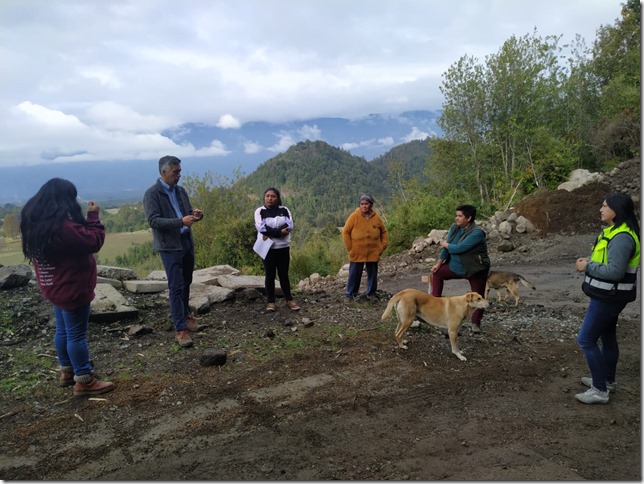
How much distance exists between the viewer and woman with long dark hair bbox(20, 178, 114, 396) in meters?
3.89

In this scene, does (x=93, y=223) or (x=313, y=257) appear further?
(x=313, y=257)

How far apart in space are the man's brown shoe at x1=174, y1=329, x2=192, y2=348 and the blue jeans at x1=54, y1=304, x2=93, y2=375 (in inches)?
47.4

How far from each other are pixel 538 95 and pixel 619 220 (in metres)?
25.4

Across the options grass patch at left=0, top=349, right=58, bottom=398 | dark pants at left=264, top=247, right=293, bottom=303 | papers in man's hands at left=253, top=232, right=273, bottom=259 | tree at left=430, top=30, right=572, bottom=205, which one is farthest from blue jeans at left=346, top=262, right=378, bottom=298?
tree at left=430, top=30, right=572, bottom=205

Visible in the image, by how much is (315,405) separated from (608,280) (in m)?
2.95

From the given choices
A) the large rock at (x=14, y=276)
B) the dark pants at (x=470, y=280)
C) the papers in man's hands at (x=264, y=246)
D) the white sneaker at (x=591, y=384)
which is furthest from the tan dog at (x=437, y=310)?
the large rock at (x=14, y=276)

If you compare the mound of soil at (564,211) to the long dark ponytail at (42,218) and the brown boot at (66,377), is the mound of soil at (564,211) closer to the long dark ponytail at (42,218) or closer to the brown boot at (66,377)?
the brown boot at (66,377)

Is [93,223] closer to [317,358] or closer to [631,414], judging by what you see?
[317,358]

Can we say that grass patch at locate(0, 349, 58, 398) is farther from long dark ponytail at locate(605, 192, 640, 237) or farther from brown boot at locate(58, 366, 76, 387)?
long dark ponytail at locate(605, 192, 640, 237)

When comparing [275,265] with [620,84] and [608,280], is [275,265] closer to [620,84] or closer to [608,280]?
[608,280]

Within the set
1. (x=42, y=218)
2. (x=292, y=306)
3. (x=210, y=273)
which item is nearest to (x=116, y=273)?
(x=210, y=273)

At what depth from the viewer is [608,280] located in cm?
382

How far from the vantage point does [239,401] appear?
4168mm

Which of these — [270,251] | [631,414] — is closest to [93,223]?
[270,251]
